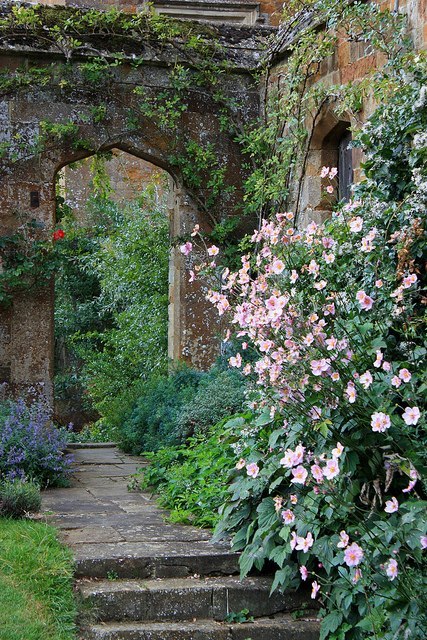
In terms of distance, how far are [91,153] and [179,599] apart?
203 inches

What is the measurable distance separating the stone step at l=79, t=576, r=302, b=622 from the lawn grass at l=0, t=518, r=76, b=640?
0.13 meters

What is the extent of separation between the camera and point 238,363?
4070mm

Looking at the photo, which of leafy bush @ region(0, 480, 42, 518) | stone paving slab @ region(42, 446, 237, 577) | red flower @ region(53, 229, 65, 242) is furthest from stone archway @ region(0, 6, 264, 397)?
leafy bush @ region(0, 480, 42, 518)

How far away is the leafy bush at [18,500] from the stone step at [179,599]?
91cm

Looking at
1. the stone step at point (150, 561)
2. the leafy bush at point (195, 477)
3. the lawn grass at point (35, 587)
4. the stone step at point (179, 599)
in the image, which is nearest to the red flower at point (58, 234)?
the leafy bush at point (195, 477)

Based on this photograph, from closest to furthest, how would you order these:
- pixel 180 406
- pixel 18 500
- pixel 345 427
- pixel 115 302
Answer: pixel 345 427 < pixel 18 500 < pixel 180 406 < pixel 115 302

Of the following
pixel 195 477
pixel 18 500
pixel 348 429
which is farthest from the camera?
pixel 195 477

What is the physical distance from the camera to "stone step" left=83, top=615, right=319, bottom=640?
12.6ft

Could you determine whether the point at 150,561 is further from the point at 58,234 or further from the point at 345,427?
the point at 58,234

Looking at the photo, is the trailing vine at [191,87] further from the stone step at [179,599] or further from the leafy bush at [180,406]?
the stone step at [179,599]

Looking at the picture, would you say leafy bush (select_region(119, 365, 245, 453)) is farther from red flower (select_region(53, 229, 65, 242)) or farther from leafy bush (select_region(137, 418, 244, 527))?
red flower (select_region(53, 229, 65, 242))

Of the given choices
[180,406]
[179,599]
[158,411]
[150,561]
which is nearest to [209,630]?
[179,599]

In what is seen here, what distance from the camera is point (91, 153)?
27.3ft

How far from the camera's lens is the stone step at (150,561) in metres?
4.21
